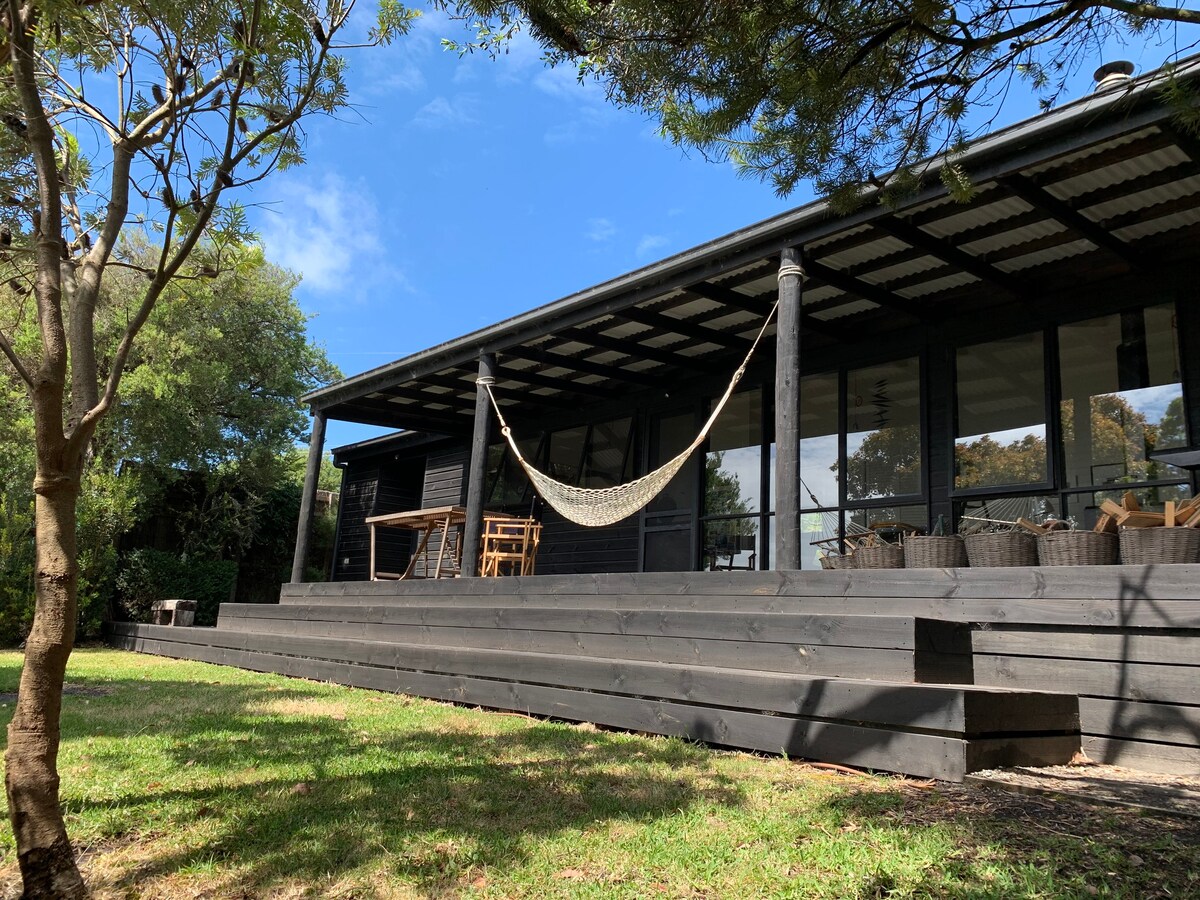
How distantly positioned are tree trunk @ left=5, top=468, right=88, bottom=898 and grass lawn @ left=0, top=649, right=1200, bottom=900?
16cm

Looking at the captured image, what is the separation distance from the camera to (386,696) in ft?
18.3

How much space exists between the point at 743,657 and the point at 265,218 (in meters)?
2.90

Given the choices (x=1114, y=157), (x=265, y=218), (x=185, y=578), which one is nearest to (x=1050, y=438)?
(x=1114, y=157)

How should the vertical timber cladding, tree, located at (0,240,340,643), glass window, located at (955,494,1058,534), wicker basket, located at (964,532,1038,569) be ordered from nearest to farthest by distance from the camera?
wicker basket, located at (964,532,1038,569) < glass window, located at (955,494,1058,534) < tree, located at (0,240,340,643) < the vertical timber cladding

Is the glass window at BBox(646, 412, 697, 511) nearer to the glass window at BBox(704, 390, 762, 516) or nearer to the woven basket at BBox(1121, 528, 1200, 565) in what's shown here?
the glass window at BBox(704, 390, 762, 516)

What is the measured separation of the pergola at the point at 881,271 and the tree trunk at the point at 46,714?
2806 millimetres

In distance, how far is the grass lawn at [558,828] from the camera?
2.06 m

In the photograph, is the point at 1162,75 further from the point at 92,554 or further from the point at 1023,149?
the point at 92,554

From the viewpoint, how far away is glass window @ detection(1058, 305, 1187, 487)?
217 inches

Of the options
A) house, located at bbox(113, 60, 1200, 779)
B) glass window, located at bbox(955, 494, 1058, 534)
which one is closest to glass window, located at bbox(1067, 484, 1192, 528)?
house, located at bbox(113, 60, 1200, 779)

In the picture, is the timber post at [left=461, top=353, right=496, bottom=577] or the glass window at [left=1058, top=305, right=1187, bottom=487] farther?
the timber post at [left=461, top=353, right=496, bottom=577]

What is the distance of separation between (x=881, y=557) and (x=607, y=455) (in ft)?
17.1

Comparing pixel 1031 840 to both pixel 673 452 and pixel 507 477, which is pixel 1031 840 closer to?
pixel 673 452

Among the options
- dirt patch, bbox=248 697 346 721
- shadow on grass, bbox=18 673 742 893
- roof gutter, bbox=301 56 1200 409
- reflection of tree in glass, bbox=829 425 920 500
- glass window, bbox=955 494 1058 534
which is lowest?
dirt patch, bbox=248 697 346 721
